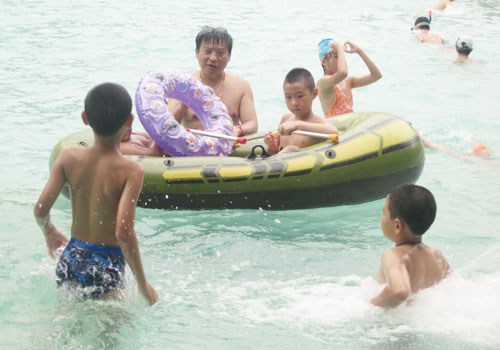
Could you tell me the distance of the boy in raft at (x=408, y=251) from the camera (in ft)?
11.4

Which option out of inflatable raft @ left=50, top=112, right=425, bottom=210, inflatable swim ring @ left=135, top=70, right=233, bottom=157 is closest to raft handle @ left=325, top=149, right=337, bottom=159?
inflatable raft @ left=50, top=112, right=425, bottom=210

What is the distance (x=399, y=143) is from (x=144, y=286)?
2.87 m

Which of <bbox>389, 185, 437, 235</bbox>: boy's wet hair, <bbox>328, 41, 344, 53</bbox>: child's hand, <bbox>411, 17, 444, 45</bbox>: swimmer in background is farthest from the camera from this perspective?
<bbox>411, 17, 444, 45</bbox>: swimmer in background

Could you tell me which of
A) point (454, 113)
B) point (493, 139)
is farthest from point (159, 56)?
point (493, 139)

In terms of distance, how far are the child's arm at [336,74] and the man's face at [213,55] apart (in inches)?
39.2

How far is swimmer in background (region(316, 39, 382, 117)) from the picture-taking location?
6.39 meters

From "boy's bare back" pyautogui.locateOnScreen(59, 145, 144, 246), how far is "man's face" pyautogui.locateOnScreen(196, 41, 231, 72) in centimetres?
289

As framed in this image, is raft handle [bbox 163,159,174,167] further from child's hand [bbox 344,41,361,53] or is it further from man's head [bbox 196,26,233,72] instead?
child's hand [bbox 344,41,361,53]

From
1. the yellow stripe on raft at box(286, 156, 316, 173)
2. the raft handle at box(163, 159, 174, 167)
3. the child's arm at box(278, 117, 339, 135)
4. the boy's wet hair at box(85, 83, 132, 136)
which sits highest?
the boy's wet hair at box(85, 83, 132, 136)

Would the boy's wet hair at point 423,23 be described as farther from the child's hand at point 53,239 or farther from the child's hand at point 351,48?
the child's hand at point 53,239

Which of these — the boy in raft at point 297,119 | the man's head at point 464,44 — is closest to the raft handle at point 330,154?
the boy in raft at point 297,119

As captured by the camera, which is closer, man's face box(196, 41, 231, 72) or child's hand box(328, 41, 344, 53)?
man's face box(196, 41, 231, 72)

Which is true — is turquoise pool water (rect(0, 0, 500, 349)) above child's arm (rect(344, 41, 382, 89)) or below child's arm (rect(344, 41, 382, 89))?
below

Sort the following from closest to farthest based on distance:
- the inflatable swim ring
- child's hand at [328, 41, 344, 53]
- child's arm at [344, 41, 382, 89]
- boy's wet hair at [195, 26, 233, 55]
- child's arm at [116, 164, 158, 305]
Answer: child's arm at [116, 164, 158, 305]
the inflatable swim ring
boy's wet hair at [195, 26, 233, 55]
child's hand at [328, 41, 344, 53]
child's arm at [344, 41, 382, 89]
